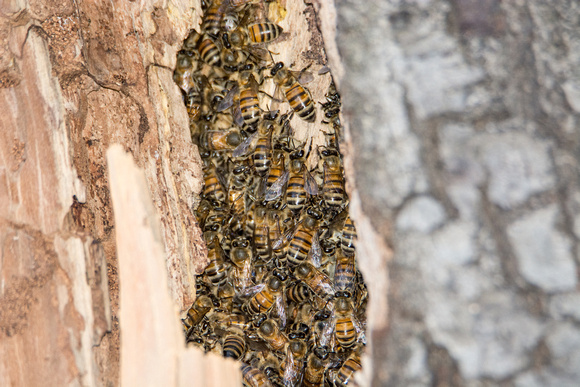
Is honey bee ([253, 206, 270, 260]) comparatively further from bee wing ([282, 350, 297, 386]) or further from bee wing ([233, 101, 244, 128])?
bee wing ([282, 350, 297, 386])

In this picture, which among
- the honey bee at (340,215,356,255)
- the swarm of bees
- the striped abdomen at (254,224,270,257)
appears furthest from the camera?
the striped abdomen at (254,224,270,257)

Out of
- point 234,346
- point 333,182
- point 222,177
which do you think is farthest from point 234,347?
point 333,182

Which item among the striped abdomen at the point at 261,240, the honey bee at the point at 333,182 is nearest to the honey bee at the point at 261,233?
the striped abdomen at the point at 261,240

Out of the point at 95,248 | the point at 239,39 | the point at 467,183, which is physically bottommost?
the point at 467,183

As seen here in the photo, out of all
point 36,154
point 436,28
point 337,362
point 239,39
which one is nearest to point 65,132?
point 36,154

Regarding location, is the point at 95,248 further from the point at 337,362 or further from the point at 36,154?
the point at 337,362

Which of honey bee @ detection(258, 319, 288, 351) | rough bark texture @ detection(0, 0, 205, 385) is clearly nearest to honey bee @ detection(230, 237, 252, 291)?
honey bee @ detection(258, 319, 288, 351)

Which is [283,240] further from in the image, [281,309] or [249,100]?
[249,100]
